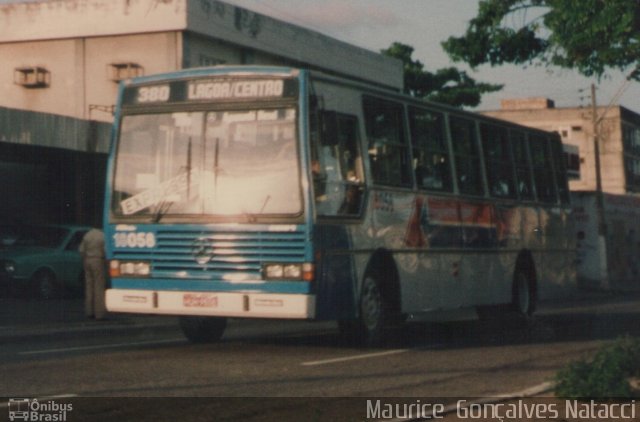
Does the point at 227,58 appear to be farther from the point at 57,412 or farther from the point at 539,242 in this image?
the point at 57,412

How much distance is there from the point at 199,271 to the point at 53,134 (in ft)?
61.6

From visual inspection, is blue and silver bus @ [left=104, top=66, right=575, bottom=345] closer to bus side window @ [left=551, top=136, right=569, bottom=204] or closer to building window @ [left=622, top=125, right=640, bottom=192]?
bus side window @ [left=551, top=136, right=569, bottom=204]

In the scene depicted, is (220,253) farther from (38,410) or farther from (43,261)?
(43,261)

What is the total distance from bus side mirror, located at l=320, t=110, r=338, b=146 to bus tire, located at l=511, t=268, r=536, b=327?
705cm

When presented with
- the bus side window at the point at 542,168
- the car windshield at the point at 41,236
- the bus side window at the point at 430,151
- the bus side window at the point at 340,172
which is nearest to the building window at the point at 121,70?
the car windshield at the point at 41,236

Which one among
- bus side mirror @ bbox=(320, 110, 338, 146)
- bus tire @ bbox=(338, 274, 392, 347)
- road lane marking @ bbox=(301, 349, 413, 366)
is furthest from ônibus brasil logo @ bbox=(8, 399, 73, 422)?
bus tire @ bbox=(338, 274, 392, 347)

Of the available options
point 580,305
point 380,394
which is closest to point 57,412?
Answer: point 380,394

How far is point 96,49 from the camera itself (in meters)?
42.3

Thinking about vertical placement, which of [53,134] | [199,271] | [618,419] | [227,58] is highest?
[227,58]

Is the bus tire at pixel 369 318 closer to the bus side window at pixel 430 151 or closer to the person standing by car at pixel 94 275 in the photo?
the bus side window at pixel 430 151

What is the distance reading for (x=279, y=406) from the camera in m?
10.2

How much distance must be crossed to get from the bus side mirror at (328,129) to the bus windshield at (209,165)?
0.37 meters

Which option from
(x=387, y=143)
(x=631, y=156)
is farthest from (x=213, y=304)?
(x=631, y=156)

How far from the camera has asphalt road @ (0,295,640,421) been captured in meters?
10.3
